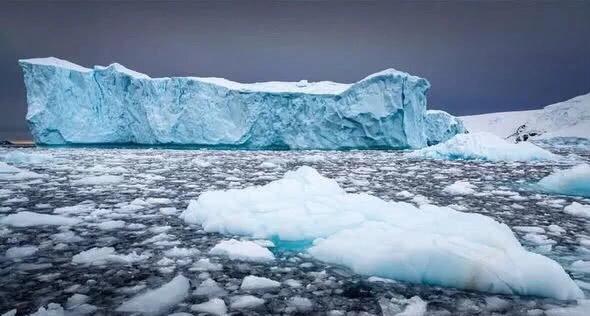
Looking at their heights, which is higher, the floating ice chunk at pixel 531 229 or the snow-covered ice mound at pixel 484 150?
the snow-covered ice mound at pixel 484 150

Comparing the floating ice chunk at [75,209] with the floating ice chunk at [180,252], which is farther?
the floating ice chunk at [75,209]

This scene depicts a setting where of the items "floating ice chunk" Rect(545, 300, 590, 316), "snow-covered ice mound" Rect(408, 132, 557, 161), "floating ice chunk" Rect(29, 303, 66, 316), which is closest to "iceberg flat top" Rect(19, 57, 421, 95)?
"snow-covered ice mound" Rect(408, 132, 557, 161)

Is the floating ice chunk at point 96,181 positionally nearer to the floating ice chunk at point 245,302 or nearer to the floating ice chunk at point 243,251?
the floating ice chunk at point 243,251

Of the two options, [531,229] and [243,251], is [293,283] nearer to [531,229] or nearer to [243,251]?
[243,251]

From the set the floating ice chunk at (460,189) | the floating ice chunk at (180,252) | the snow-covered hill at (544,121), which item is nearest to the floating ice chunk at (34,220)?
the floating ice chunk at (180,252)

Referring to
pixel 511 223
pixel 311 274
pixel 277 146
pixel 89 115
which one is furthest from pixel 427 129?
pixel 311 274

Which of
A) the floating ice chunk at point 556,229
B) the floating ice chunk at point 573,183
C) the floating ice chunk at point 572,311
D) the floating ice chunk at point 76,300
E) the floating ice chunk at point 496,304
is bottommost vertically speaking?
the floating ice chunk at point 76,300

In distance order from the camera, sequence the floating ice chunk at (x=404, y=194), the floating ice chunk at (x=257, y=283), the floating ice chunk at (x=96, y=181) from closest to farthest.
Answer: the floating ice chunk at (x=257, y=283) < the floating ice chunk at (x=404, y=194) < the floating ice chunk at (x=96, y=181)
